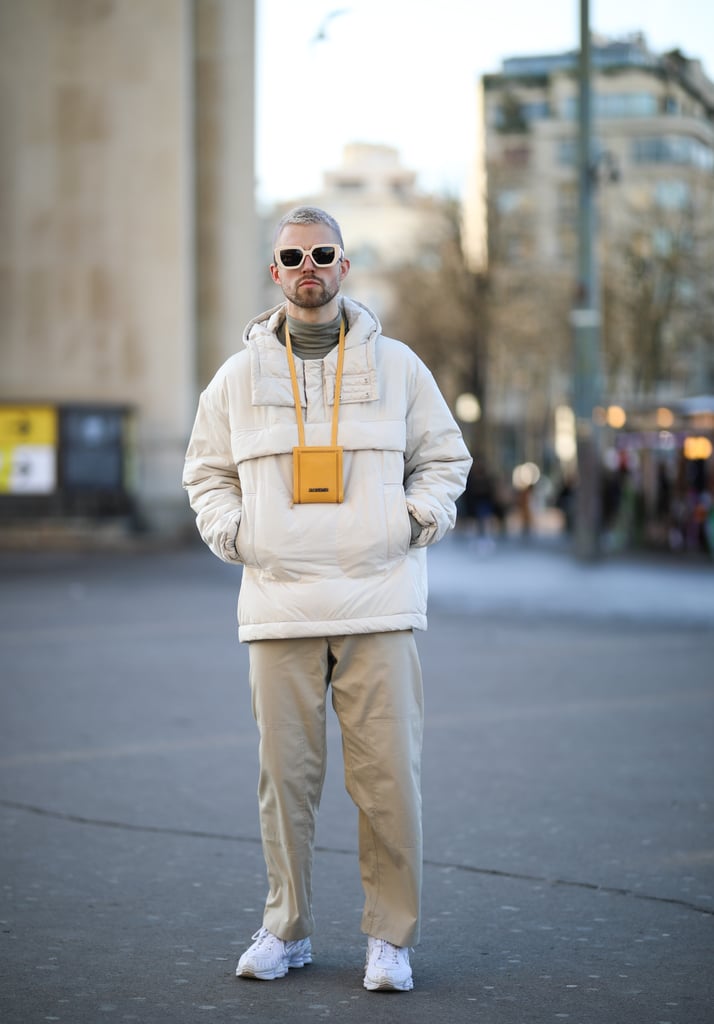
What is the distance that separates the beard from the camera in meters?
4.64

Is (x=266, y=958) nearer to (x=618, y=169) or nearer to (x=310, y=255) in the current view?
(x=310, y=255)

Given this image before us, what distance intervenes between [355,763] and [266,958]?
1.86ft

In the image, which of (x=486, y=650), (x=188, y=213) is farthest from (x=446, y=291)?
(x=486, y=650)

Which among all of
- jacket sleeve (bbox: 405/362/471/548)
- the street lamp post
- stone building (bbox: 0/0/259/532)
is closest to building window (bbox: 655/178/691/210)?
stone building (bbox: 0/0/259/532)

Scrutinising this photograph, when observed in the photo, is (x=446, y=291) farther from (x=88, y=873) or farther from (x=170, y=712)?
(x=88, y=873)

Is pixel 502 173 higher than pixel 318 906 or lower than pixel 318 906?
higher

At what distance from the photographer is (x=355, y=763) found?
472cm

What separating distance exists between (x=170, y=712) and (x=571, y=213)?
78532mm

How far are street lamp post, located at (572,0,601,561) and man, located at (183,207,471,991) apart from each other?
20865 mm

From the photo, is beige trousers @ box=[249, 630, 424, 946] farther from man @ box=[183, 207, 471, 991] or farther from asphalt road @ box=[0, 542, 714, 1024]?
asphalt road @ box=[0, 542, 714, 1024]

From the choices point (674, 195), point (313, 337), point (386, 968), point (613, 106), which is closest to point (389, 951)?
point (386, 968)

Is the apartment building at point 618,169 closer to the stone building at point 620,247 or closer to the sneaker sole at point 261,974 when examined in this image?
the stone building at point 620,247

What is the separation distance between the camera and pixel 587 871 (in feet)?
20.3

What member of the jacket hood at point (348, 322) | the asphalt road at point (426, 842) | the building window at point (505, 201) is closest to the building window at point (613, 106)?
the building window at point (505, 201)
